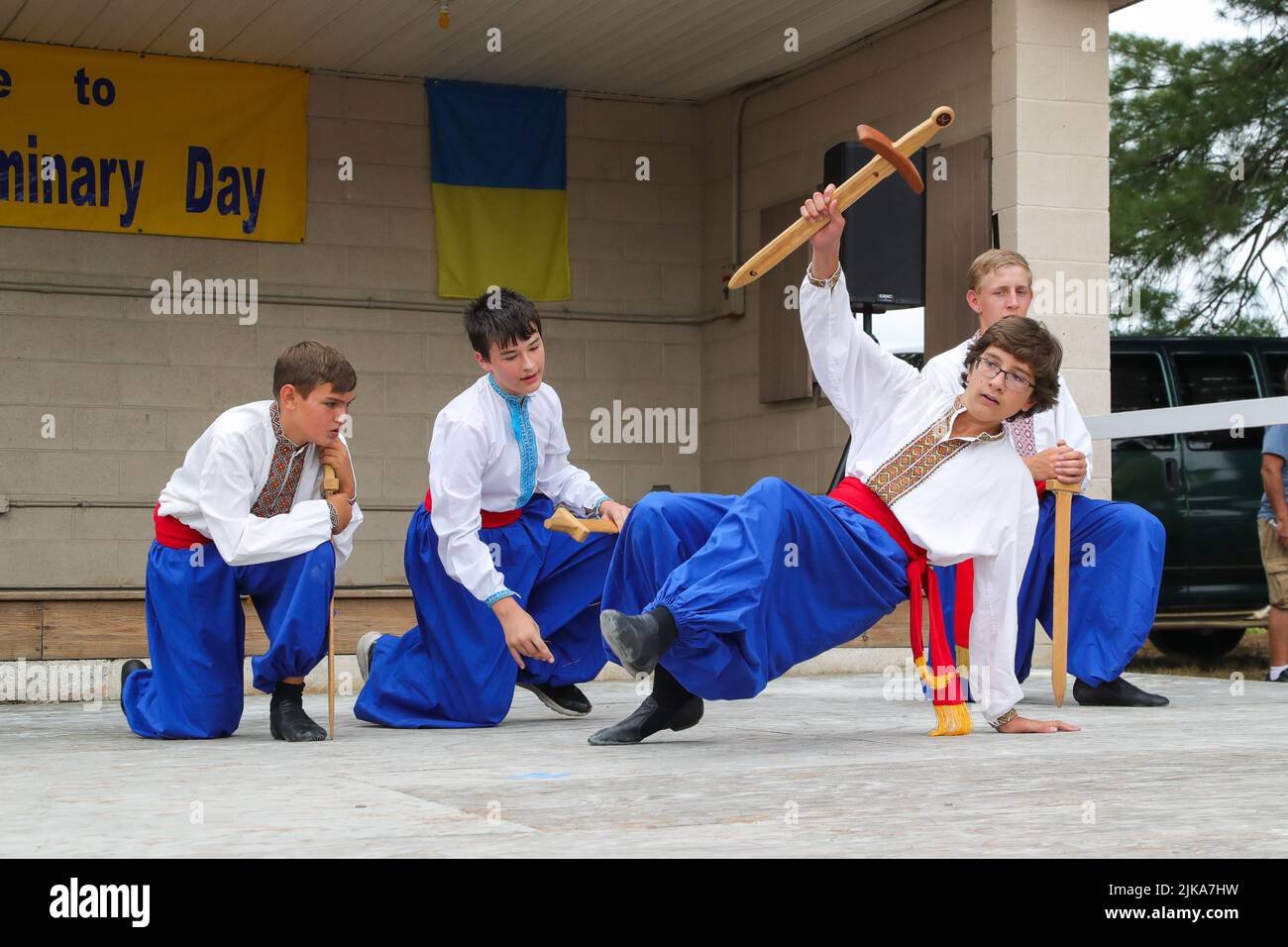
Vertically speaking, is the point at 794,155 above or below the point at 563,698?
above

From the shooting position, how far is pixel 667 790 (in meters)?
2.54

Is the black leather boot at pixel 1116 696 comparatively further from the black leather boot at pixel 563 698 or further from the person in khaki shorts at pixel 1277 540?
the person in khaki shorts at pixel 1277 540

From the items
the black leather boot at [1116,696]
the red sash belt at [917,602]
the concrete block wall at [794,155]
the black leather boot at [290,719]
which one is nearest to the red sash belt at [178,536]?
the black leather boot at [290,719]

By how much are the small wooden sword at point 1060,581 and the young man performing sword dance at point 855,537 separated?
34 centimetres

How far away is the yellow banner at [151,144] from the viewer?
25.6ft

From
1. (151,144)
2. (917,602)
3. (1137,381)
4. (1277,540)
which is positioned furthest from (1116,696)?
(151,144)

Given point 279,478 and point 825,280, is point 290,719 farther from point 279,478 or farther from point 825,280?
point 825,280

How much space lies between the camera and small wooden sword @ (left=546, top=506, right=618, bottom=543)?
351 cm

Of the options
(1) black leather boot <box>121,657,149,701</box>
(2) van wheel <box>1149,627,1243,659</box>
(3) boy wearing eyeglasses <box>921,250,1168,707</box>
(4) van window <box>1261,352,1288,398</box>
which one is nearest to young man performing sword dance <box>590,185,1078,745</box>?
(3) boy wearing eyeglasses <box>921,250,1168,707</box>

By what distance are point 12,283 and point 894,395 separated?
18.9 ft

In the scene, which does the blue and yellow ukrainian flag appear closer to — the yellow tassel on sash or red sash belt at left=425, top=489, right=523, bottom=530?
red sash belt at left=425, top=489, right=523, bottom=530

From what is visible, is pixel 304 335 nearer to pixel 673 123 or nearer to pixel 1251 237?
pixel 673 123

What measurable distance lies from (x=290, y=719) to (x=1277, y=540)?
3.83m
